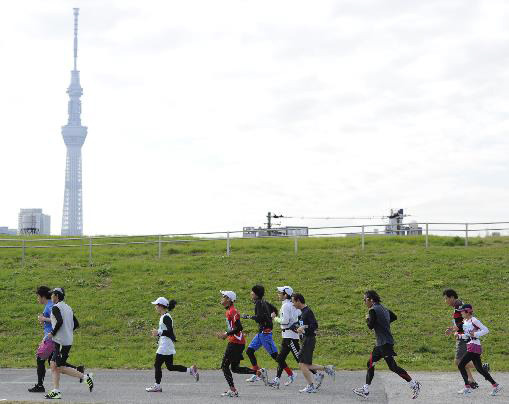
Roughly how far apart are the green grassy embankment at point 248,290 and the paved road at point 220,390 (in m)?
1.90

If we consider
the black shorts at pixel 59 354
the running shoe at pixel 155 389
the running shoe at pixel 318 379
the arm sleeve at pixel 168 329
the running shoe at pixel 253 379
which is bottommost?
the running shoe at pixel 253 379

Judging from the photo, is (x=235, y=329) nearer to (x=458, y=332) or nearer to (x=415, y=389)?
(x=415, y=389)

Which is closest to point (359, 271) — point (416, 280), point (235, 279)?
point (416, 280)

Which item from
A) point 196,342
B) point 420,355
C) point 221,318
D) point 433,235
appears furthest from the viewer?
point 433,235

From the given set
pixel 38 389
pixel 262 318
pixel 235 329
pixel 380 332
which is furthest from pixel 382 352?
pixel 38 389

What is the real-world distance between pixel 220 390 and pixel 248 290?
12388 millimetres

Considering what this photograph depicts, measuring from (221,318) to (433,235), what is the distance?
60.3ft

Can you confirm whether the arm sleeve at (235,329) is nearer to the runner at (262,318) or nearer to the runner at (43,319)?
the runner at (262,318)

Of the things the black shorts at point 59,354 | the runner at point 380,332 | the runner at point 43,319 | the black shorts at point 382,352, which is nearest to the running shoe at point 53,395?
the black shorts at point 59,354

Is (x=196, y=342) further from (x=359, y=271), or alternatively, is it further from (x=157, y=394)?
(x=359, y=271)

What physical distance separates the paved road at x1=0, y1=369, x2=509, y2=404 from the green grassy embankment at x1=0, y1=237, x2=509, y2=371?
1896 mm

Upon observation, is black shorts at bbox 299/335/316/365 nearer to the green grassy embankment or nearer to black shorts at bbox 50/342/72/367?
black shorts at bbox 50/342/72/367

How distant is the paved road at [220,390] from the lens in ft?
42.9

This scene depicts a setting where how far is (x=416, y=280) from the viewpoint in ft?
89.6
